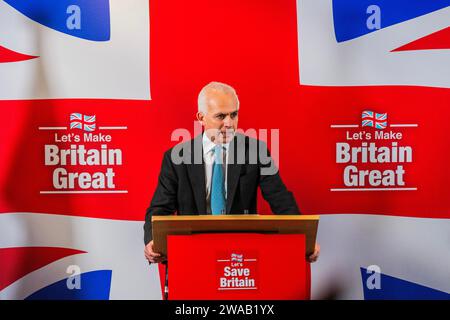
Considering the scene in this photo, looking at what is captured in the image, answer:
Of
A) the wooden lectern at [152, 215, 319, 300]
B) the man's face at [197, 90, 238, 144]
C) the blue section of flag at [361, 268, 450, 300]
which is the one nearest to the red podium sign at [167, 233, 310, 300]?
the wooden lectern at [152, 215, 319, 300]

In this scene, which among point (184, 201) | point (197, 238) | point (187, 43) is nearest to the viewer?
point (197, 238)

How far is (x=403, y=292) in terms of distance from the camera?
10.8 feet

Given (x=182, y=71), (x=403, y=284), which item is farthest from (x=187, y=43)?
(x=403, y=284)

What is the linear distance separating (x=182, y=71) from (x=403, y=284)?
172cm

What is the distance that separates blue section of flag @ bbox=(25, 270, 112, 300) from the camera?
3168 millimetres

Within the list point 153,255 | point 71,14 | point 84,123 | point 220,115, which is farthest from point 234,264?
point 71,14

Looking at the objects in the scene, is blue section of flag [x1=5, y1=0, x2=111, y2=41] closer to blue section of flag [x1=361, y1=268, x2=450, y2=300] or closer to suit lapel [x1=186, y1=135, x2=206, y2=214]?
suit lapel [x1=186, y1=135, x2=206, y2=214]

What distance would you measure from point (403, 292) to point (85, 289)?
1786mm

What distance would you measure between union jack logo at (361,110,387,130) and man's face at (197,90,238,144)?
857 millimetres

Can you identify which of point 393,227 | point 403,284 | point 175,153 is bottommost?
point 403,284

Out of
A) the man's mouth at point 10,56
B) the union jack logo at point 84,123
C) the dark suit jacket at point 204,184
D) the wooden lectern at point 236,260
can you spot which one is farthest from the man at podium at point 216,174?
the man's mouth at point 10,56

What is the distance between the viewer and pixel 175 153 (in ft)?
9.18

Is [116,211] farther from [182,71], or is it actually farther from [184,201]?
[182,71]

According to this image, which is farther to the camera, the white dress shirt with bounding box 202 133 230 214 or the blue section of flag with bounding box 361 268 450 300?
the blue section of flag with bounding box 361 268 450 300
